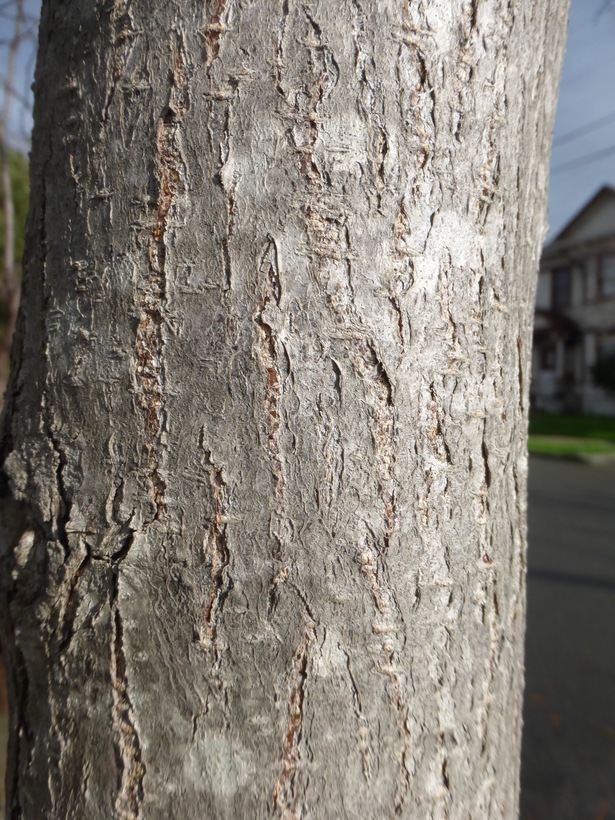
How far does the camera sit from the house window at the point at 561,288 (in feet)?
87.4

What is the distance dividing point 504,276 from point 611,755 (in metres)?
3.28

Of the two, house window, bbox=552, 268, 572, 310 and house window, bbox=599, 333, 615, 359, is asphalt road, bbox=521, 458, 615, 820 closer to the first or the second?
house window, bbox=599, 333, 615, 359

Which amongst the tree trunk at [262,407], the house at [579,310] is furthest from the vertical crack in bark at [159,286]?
the house at [579,310]

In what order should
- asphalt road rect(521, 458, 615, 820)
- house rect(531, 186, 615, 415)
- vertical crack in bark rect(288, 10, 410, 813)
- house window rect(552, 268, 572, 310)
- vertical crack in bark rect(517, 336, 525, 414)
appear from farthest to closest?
house window rect(552, 268, 572, 310), house rect(531, 186, 615, 415), asphalt road rect(521, 458, 615, 820), vertical crack in bark rect(517, 336, 525, 414), vertical crack in bark rect(288, 10, 410, 813)

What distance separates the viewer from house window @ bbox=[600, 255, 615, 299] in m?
24.7

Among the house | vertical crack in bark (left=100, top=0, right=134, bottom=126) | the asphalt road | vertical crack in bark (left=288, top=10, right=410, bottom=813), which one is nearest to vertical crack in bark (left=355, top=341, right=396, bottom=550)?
vertical crack in bark (left=288, top=10, right=410, bottom=813)

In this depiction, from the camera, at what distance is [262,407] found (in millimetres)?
901

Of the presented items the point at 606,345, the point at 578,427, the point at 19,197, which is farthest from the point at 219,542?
the point at 606,345

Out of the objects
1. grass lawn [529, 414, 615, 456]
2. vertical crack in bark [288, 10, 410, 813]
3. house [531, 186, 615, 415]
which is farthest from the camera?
house [531, 186, 615, 415]

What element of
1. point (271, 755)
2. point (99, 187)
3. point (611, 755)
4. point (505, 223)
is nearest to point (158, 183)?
point (99, 187)

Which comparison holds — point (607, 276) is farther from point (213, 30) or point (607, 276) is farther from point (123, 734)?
point (123, 734)

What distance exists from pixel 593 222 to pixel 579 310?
3.25m

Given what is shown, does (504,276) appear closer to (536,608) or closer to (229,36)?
(229,36)

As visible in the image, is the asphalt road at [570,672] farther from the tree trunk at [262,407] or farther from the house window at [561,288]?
the house window at [561,288]
